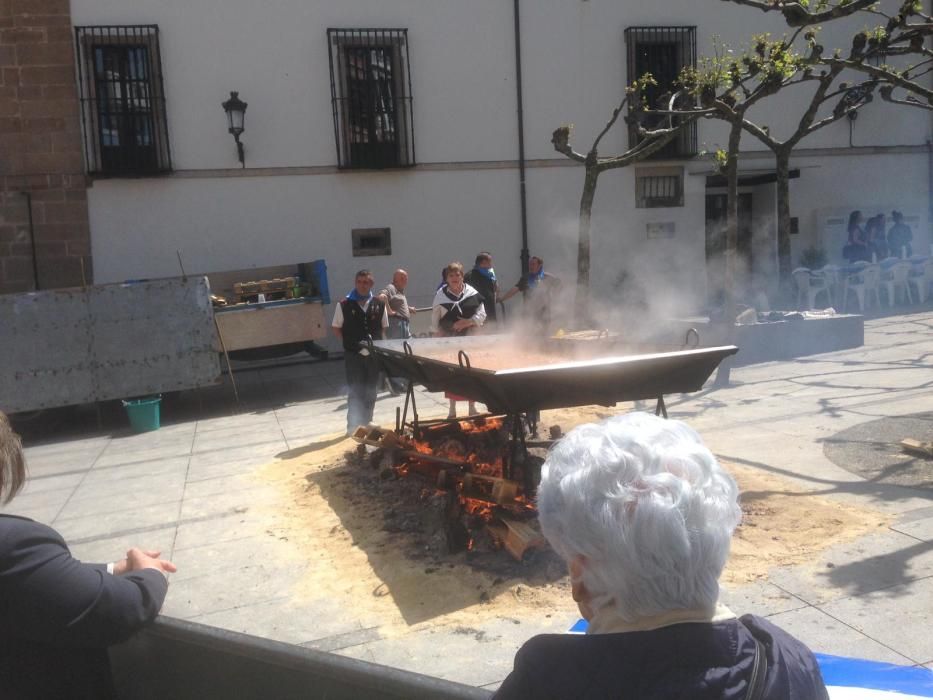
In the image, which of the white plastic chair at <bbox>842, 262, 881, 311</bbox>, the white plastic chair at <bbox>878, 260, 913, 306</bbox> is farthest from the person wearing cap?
the white plastic chair at <bbox>878, 260, 913, 306</bbox>

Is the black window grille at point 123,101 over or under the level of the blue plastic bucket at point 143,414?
over

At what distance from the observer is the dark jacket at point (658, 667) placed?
47.6 inches

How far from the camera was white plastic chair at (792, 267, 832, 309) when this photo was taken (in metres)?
15.1

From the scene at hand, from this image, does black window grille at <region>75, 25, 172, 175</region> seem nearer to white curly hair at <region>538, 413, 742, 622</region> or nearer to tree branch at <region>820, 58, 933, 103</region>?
tree branch at <region>820, 58, 933, 103</region>

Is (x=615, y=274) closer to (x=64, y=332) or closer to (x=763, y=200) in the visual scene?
(x=763, y=200)

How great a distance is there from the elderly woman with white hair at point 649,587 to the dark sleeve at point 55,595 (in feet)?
3.17

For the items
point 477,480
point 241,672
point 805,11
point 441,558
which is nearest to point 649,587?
point 241,672

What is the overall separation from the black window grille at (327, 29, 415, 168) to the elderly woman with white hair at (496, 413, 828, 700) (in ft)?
44.7

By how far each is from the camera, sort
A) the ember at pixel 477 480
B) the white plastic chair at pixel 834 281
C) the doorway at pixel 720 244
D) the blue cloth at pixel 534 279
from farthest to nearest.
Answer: the doorway at pixel 720 244 → the white plastic chair at pixel 834 281 → the blue cloth at pixel 534 279 → the ember at pixel 477 480

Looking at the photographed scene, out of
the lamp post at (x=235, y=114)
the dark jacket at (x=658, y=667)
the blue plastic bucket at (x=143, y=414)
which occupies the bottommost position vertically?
the blue plastic bucket at (x=143, y=414)

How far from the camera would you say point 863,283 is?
15.8 meters

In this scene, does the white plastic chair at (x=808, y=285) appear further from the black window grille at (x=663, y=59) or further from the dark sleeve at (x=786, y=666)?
the dark sleeve at (x=786, y=666)

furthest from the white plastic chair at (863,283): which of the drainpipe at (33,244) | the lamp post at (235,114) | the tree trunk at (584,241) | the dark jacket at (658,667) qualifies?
the dark jacket at (658,667)

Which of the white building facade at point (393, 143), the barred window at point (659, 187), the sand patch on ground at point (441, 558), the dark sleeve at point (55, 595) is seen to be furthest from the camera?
the barred window at point (659, 187)
